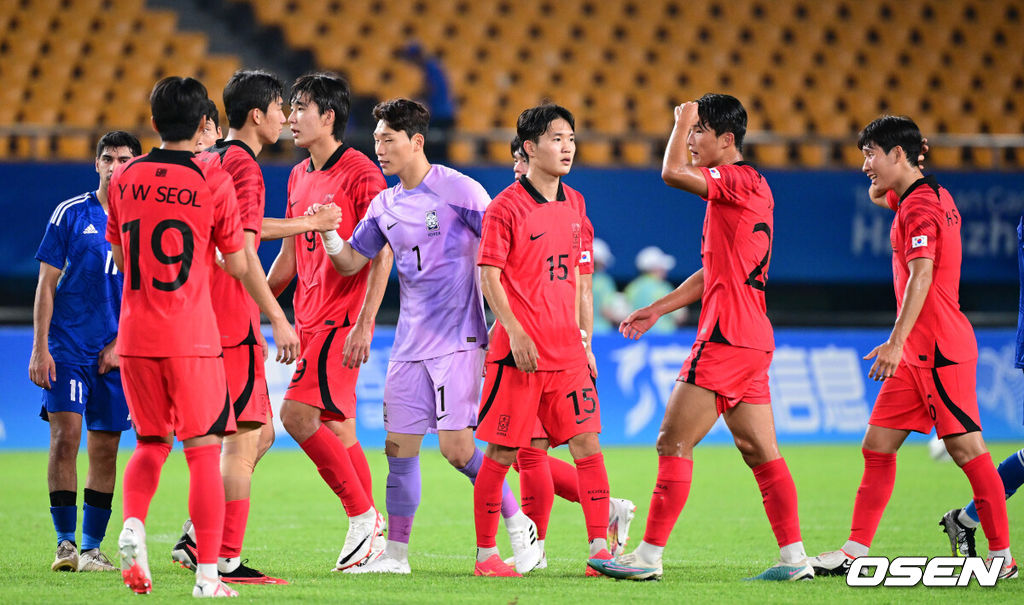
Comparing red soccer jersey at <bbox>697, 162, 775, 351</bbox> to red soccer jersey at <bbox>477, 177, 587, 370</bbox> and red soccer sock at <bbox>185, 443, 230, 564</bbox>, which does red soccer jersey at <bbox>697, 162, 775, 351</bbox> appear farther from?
red soccer sock at <bbox>185, 443, 230, 564</bbox>

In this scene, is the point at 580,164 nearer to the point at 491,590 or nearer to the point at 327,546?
the point at 327,546

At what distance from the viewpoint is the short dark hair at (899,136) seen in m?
5.75

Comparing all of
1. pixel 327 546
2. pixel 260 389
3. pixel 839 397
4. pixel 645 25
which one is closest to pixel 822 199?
pixel 839 397

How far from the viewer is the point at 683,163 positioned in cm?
529

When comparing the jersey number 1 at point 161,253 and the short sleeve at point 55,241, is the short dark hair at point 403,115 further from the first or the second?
the short sleeve at point 55,241

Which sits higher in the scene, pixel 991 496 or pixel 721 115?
pixel 721 115

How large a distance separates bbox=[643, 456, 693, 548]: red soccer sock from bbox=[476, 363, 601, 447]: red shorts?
431 millimetres

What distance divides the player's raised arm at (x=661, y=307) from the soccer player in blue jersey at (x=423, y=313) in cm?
74

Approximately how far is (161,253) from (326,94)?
70.0 inches

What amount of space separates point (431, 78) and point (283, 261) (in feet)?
30.7

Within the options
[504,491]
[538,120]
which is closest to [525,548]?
[504,491]

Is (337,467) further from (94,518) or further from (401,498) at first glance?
(94,518)

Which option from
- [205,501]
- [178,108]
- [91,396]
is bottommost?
[205,501]

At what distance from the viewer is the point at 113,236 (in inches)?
192
